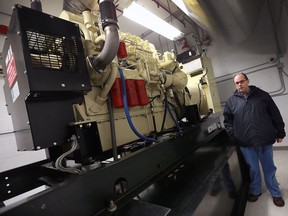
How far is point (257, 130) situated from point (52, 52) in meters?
2.09

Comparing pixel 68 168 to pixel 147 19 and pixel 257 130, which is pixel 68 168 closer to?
pixel 257 130

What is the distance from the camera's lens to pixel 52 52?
31.1 inches

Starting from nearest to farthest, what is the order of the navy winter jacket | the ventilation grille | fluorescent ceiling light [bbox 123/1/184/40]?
the ventilation grille, the navy winter jacket, fluorescent ceiling light [bbox 123/1/184/40]

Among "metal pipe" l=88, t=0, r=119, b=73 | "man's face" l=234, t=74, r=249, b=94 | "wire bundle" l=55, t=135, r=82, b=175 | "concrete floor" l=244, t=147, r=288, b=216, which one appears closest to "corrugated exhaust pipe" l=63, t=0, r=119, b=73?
"metal pipe" l=88, t=0, r=119, b=73

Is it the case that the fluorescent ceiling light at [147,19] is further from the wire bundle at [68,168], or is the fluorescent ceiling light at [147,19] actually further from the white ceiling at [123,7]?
the wire bundle at [68,168]

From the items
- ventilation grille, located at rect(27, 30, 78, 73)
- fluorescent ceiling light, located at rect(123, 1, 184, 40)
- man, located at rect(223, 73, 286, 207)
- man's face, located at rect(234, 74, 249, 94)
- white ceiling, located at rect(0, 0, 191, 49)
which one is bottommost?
man, located at rect(223, 73, 286, 207)

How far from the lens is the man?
1.96 metres

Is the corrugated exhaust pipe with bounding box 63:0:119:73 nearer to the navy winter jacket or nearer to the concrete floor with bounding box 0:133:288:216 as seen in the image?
the navy winter jacket

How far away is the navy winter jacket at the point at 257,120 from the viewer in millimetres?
1951

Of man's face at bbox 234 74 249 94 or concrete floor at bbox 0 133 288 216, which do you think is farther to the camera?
man's face at bbox 234 74 249 94

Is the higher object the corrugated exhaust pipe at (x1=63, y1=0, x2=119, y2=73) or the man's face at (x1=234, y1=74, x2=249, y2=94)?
the corrugated exhaust pipe at (x1=63, y1=0, x2=119, y2=73)

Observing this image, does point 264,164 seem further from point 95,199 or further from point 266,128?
point 95,199

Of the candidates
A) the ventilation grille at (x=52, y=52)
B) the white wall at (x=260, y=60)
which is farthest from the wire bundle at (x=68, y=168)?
the white wall at (x=260, y=60)

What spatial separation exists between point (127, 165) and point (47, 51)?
62 centimetres
